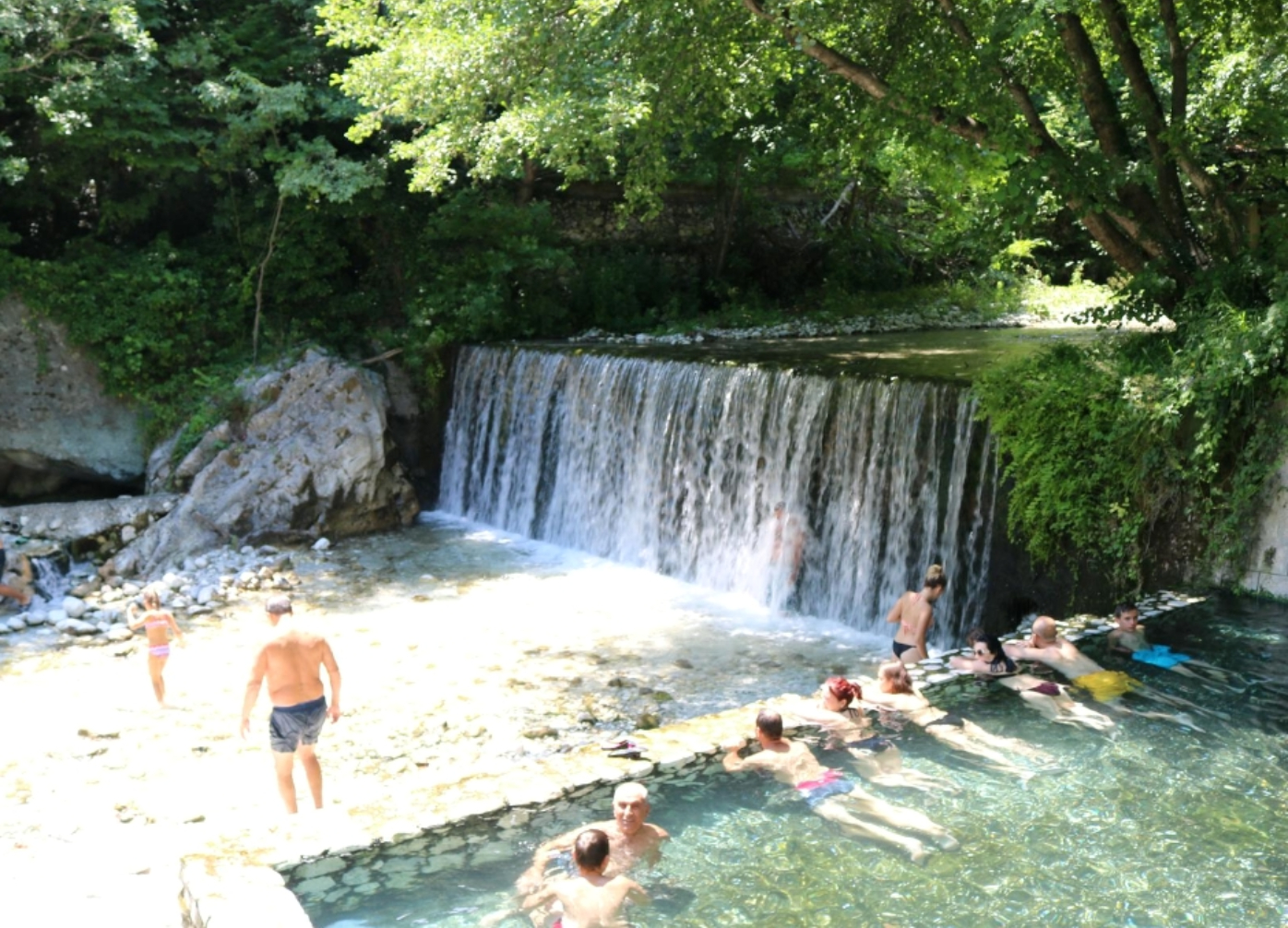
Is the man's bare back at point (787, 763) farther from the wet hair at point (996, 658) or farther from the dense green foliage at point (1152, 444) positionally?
the dense green foliage at point (1152, 444)

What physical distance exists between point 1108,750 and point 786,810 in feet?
6.10

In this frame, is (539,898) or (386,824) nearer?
(539,898)

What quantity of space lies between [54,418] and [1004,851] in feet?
44.3

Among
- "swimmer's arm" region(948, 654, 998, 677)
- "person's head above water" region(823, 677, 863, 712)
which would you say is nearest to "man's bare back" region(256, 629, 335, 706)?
"person's head above water" region(823, 677, 863, 712)

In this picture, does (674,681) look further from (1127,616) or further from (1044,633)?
(1127,616)

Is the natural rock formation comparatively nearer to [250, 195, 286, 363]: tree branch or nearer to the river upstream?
the river upstream

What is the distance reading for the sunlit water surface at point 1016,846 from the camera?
465 cm

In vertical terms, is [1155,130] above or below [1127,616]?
above

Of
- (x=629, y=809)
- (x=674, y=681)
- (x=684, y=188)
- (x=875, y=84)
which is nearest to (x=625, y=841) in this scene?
(x=629, y=809)

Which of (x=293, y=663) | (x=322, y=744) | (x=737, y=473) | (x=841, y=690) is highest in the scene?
(x=737, y=473)

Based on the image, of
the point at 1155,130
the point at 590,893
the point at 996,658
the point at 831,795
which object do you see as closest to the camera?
the point at 590,893

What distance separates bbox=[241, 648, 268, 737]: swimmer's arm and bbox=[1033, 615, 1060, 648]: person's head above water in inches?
178

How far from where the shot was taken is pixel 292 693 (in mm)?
6383

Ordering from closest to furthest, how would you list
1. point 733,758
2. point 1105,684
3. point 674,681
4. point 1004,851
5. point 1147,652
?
point 1004,851, point 733,758, point 1105,684, point 1147,652, point 674,681
